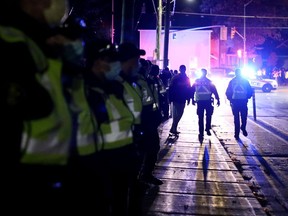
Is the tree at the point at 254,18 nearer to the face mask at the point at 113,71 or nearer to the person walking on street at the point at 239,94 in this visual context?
the person walking on street at the point at 239,94

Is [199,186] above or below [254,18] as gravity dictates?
below

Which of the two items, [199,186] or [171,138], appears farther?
[171,138]

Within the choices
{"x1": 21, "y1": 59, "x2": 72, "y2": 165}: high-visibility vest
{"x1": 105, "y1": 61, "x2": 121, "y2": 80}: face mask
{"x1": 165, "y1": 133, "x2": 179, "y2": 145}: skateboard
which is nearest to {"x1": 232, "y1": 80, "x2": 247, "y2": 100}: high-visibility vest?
{"x1": 165, "y1": 133, "x2": 179, "y2": 145}: skateboard

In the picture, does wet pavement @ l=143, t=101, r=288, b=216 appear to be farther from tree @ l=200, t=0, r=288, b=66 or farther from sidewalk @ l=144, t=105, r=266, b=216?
tree @ l=200, t=0, r=288, b=66

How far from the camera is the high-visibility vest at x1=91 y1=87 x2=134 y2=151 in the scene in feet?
10.6

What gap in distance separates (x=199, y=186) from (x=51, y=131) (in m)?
4.37

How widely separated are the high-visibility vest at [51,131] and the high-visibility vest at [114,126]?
2.48 ft

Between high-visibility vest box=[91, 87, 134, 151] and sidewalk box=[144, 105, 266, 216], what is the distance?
180 cm

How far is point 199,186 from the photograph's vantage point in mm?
6207

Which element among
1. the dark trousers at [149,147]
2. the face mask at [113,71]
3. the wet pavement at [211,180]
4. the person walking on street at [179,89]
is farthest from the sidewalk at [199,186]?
the face mask at [113,71]

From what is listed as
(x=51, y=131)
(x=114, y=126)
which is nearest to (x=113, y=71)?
(x=114, y=126)

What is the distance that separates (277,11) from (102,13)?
31.2 meters

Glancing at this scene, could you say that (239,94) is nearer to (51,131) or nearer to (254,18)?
(51,131)

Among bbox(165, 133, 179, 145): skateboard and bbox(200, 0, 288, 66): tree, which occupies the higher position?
bbox(200, 0, 288, 66): tree
